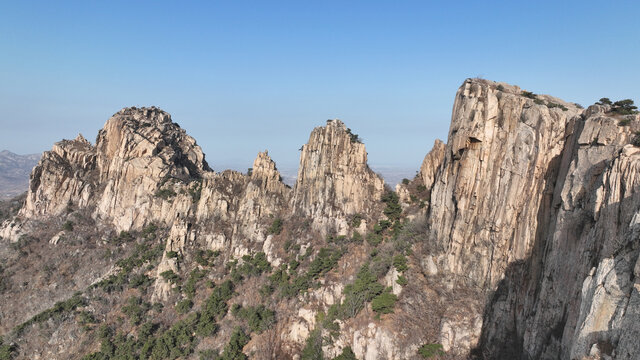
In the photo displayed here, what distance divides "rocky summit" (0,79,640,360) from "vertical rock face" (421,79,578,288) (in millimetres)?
195

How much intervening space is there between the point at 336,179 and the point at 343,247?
11332 millimetres

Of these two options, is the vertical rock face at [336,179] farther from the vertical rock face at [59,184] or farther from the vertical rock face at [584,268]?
the vertical rock face at [59,184]

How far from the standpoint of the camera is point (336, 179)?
63.6 m

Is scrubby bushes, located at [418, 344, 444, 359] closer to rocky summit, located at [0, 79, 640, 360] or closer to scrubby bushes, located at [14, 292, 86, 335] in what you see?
rocky summit, located at [0, 79, 640, 360]

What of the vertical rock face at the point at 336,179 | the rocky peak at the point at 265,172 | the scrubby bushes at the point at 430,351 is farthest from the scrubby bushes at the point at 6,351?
the scrubby bushes at the point at 430,351

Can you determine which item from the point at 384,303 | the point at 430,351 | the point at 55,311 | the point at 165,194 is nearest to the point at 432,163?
the point at 384,303

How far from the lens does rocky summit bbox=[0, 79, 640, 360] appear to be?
101 ft

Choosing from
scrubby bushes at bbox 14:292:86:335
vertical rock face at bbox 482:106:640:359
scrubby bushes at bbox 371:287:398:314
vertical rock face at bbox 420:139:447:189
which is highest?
vertical rock face at bbox 420:139:447:189

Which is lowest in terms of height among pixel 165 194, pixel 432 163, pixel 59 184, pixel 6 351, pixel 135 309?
pixel 6 351

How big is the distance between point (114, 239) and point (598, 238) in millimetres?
74642

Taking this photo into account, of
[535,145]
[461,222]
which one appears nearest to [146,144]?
[461,222]

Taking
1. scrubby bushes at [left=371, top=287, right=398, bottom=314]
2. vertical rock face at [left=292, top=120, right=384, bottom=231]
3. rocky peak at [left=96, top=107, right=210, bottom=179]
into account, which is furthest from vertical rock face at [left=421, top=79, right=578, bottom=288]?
rocky peak at [left=96, top=107, right=210, bottom=179]

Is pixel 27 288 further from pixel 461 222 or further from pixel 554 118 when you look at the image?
pixel 554 118

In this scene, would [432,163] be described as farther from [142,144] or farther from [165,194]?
[142,144]
